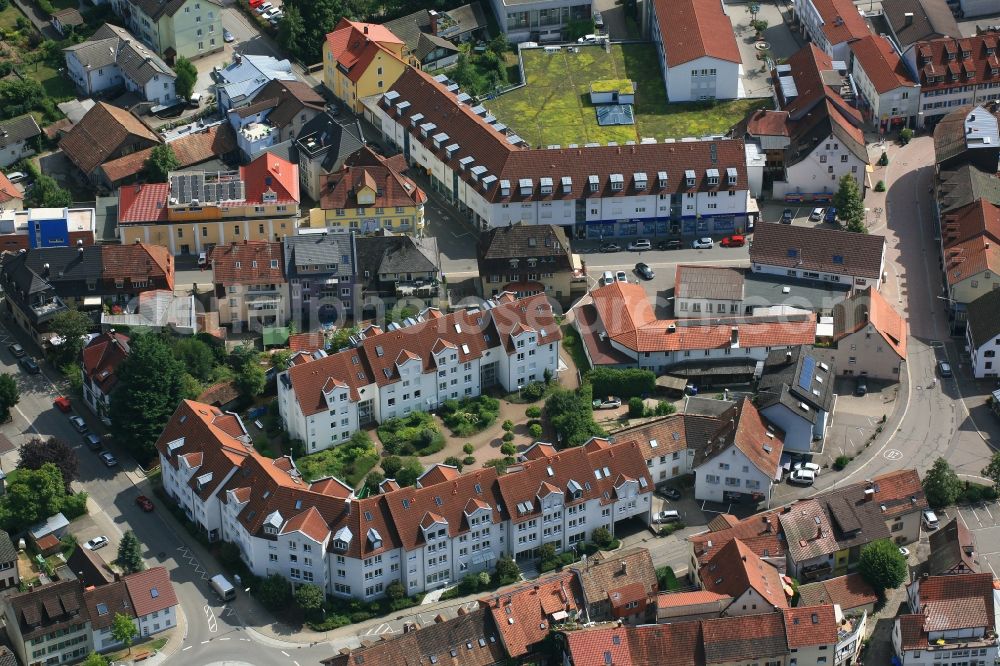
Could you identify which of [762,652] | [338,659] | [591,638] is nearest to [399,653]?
[338,659]

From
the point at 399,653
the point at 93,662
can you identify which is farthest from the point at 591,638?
the point at 93,662

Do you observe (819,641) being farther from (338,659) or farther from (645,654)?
(338,659)

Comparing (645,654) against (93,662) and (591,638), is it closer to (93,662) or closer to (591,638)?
(591,638)

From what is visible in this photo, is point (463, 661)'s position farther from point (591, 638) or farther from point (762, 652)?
point (762, 652)

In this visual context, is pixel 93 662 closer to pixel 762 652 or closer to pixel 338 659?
pixel 338 659

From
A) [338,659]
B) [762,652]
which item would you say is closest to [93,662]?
[338,659]
